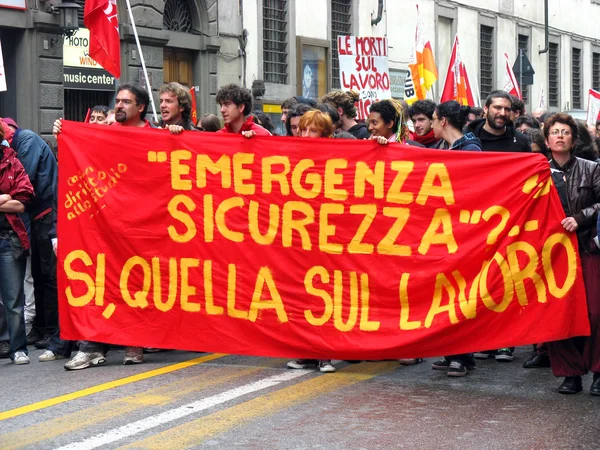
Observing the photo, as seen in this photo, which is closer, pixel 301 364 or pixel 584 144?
pixel 584 144

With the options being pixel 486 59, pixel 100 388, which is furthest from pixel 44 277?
pixel 486 59

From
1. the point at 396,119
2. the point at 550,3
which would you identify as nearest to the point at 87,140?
the point at 396,119

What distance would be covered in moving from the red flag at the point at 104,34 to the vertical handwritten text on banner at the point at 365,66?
3.35m

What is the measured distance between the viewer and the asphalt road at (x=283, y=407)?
619 cm

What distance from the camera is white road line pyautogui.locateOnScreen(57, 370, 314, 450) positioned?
20.1 ft

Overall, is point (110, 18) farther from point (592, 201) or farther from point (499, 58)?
point (499, 58)

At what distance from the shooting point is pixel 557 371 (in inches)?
291

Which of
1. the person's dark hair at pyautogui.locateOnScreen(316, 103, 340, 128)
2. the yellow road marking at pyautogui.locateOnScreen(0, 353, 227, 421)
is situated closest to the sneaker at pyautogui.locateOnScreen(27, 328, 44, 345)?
the yellow road marking at pyautogui.locateOnScreen(0, 353, 227, 421)

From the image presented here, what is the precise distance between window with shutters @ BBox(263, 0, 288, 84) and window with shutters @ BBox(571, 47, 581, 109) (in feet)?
59.5

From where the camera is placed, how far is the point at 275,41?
79.3 feet

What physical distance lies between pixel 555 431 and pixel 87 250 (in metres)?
3.52

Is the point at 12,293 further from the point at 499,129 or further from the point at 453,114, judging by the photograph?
the point at 499,129

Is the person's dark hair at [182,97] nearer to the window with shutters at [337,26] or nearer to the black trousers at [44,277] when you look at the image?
the black trousers at [44,277]

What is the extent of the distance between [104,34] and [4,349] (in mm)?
6308
